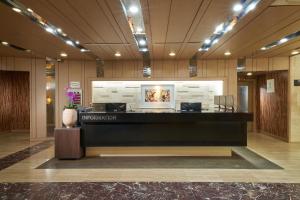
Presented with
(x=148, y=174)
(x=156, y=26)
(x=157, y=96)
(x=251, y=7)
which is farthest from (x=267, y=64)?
(x=148, y=174)

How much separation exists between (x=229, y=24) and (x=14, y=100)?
10.4 metres

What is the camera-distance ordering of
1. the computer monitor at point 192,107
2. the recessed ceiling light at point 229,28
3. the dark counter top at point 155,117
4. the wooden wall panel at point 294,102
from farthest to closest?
the wooden wall panel at point 294,102, the computer monitor at point 192,107, the dark counter top at point 155,117, the recessed ceiling light at point 229,28

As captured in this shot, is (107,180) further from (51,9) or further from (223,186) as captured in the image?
(51,9)

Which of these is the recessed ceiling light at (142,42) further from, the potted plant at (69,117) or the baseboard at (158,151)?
the baseboard at (158,151)

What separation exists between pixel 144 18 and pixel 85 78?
521cm

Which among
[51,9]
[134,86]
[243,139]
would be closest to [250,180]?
[243,139]

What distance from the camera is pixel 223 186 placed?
3.96 m

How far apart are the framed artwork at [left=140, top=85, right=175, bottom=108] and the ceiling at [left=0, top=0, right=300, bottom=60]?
1.97 metres

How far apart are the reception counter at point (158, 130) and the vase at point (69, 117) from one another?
180mm

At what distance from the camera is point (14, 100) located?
1091cm

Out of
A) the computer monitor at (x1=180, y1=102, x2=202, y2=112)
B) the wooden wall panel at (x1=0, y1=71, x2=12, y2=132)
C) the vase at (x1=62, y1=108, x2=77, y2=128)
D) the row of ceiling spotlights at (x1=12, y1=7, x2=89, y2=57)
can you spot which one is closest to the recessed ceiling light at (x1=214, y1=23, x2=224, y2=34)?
the computer monitor at (x1=180, y1=102, x2=202, y2=112)

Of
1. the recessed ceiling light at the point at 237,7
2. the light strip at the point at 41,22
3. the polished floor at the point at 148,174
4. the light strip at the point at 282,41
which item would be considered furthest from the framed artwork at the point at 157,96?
the recessed ceiling light at the point at 237,7

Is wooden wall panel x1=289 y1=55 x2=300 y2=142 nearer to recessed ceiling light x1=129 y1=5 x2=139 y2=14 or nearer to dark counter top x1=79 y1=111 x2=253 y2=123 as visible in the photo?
dark counter top x1=79 y1=111 x2=253 y2=123

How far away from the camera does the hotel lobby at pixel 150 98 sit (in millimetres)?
3881
